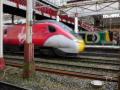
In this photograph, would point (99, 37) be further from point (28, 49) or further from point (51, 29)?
point (28, 49)

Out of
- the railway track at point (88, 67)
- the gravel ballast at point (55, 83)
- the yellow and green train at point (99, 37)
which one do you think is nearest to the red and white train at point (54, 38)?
the railway track at point (88, 67)

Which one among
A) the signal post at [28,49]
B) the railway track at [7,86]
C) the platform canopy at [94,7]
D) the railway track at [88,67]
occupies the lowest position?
the railway track at [88,67]

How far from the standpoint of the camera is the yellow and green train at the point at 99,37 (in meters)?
20.1

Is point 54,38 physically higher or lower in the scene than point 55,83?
higher

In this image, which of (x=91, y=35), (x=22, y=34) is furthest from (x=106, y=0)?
→ (x=22, y=34)

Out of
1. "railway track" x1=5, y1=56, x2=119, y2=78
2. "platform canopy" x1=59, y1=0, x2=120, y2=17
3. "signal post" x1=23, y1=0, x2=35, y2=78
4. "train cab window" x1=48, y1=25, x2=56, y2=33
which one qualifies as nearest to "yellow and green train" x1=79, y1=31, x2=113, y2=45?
"platform canopy" x1=59, y1=0, x2=120, y2=17

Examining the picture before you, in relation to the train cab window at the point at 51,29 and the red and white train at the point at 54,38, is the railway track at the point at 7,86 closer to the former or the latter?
the red and white train at the point at 54,38

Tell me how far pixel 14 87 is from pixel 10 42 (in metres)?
7.11

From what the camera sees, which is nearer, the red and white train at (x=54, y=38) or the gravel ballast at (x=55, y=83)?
the gravel ballast at (x=55, y=83)

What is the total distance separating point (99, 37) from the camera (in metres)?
20.6

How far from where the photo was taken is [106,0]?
13.6 m

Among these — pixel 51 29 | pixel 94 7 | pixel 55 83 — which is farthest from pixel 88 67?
pixel 94 7

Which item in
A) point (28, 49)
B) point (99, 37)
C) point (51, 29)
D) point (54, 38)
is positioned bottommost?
point (28, 49)

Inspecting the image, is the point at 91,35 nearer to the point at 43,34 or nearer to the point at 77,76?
the point at 43,34
